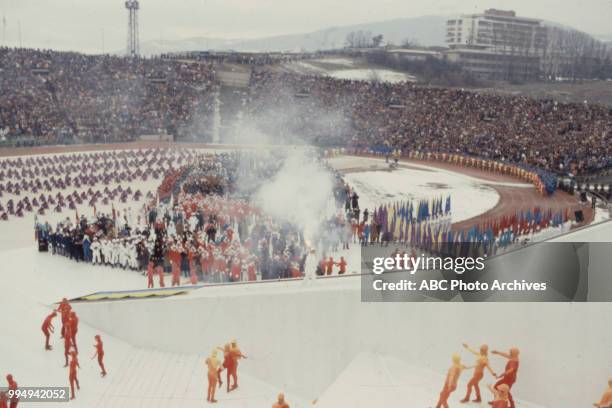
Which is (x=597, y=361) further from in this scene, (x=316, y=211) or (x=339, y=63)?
(x=339, y=63)

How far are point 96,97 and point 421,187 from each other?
97.4 ft

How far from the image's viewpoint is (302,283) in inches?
413

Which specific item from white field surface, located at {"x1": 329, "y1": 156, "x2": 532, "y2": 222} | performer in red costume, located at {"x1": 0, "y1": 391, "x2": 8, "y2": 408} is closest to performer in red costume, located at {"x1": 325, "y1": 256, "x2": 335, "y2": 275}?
performer in red costume, located at {"x1": 0, "y1": 391, "x2": 8, "y2": 408}

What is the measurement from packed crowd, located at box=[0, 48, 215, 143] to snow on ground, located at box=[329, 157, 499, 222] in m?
16.9

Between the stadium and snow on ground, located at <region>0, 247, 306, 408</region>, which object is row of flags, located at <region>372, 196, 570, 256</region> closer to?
the stadium

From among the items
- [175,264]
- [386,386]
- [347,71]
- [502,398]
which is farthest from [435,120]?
[347,71]

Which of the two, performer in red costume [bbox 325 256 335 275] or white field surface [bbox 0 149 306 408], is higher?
performer in red costume [bbox 325 256 335 275]

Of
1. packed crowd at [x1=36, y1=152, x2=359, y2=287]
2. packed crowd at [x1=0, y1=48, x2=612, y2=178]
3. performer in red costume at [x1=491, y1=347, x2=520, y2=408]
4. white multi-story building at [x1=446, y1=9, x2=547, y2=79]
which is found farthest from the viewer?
white multi-story building at [x1=446, y1=9, x2=547, y2=79]

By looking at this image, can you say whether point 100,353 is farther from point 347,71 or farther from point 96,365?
point 347,71

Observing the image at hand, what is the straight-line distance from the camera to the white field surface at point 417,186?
78.8ft

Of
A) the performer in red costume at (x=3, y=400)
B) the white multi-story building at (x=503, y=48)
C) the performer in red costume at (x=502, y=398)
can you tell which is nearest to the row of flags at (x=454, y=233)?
the performer in red costume at (x=502, y=398)

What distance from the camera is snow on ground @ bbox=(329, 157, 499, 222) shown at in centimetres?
2398

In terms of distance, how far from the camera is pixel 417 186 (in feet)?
93.4

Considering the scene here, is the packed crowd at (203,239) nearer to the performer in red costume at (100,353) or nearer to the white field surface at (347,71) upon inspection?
the performer in red costume at (100,353)
